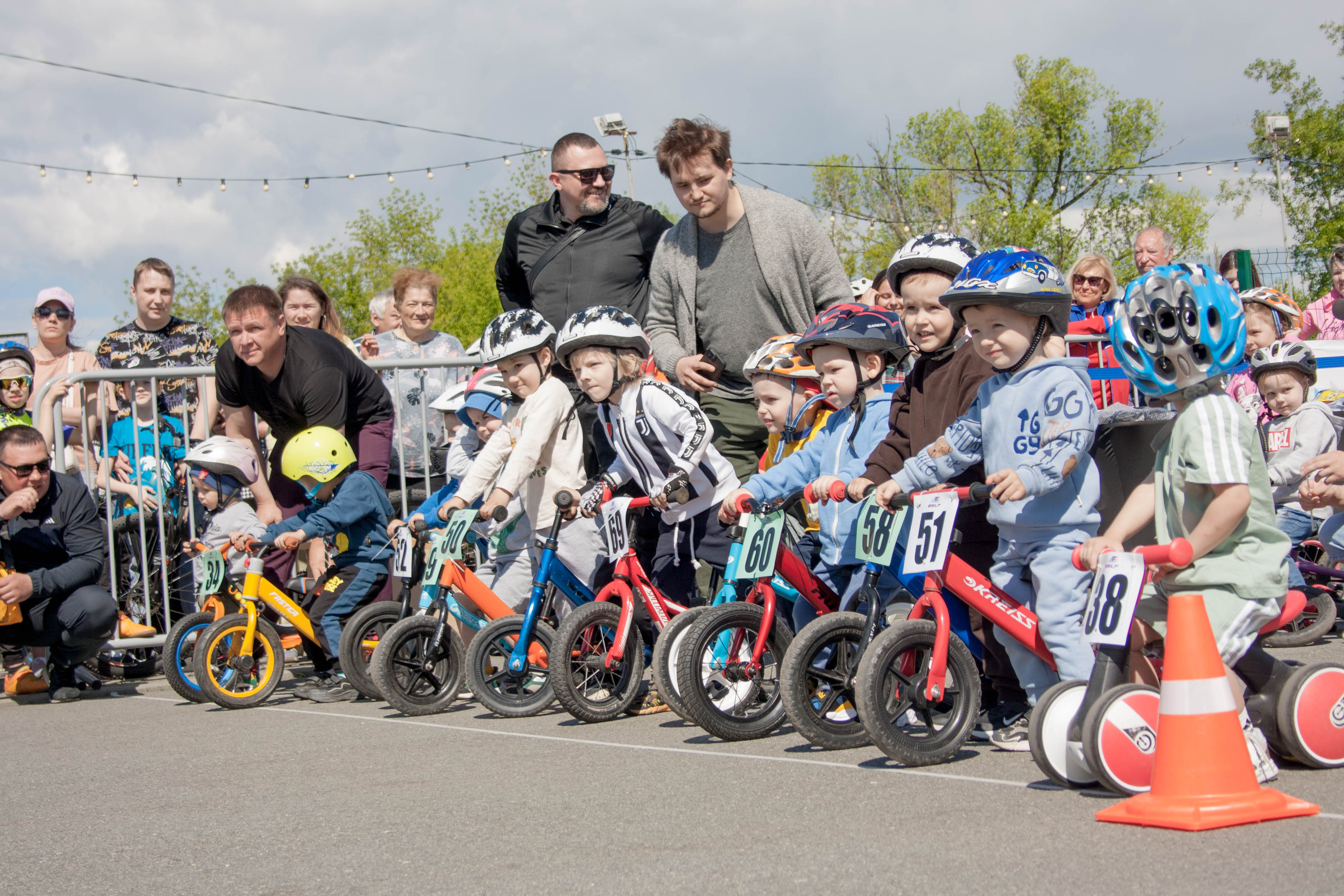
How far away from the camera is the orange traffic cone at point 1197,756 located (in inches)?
118

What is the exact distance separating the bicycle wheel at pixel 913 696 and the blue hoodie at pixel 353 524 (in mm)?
3674

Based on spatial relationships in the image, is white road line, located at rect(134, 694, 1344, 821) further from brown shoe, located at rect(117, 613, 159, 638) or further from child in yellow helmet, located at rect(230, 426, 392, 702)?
brown shoe, located at rect(117, 613, 159, 638)

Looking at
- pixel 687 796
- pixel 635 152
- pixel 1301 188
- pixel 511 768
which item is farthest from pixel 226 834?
pixel 1301 188

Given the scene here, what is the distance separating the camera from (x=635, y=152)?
30.4 m

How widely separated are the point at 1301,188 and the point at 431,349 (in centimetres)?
2653

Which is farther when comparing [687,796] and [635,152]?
[635,152]

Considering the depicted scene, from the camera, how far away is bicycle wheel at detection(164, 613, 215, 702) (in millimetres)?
6711

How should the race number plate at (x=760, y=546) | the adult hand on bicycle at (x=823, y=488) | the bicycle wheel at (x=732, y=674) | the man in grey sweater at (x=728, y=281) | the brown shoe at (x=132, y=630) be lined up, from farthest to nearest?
the brown shoe at (x=132, y=630) < the man in grey sweater at (x=728, y=281) < the race number plate at (x=760, y=546) < the bicycle wheel at (x=732, y=674) < the adult hand on bicycle at (x=823, y=488)

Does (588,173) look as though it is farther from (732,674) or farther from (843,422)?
(732,674)

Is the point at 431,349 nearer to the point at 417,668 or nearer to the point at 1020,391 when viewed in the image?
the point at 417,668

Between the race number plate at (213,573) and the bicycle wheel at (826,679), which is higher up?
the race number plate at (213,573)

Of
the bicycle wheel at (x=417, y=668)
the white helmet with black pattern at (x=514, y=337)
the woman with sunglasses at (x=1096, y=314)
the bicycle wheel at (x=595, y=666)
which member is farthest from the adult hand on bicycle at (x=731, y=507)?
the woman with sunglasses at (x=1096, y=314)

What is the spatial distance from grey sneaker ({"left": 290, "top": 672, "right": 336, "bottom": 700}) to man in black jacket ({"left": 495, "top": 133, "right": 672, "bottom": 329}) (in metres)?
2.36

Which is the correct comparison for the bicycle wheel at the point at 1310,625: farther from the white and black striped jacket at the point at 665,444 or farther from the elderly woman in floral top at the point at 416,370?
the elderly woman in floral top at the point at 416,370
